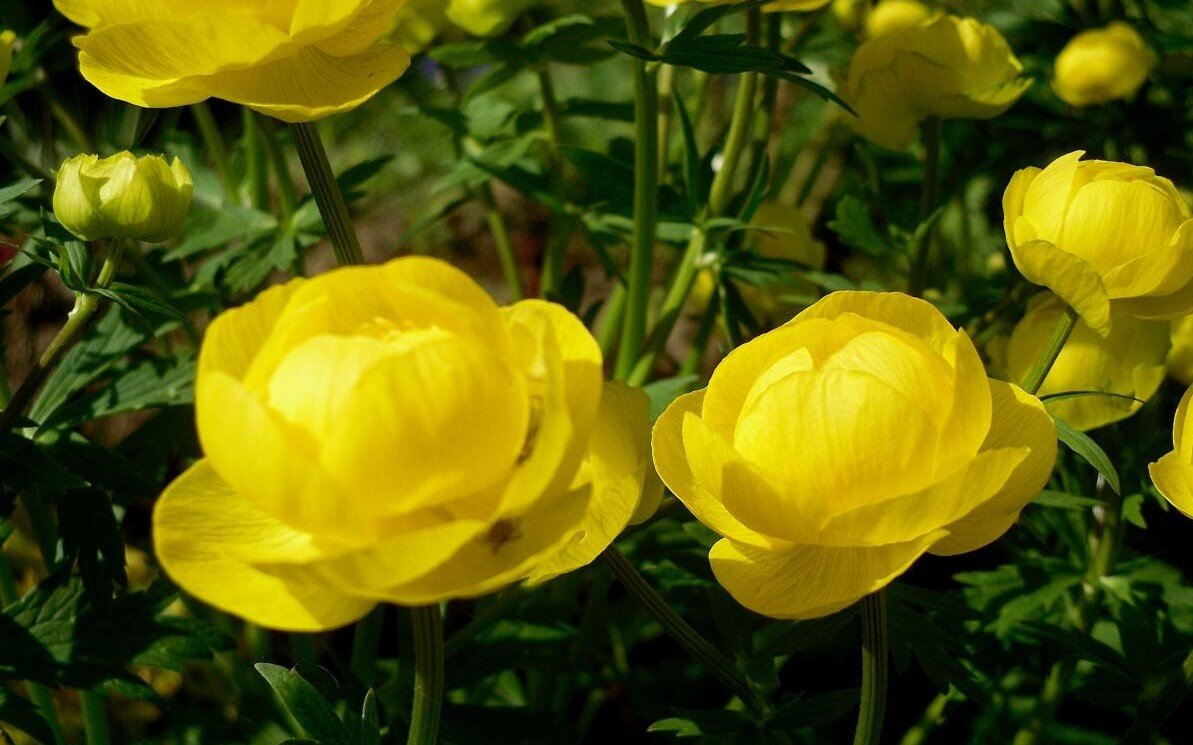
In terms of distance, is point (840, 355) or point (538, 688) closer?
point (840, 355)

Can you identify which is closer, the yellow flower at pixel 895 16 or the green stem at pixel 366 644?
the green stem at pixel 366 644

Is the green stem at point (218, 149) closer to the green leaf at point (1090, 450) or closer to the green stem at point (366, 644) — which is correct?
the green stem at point (366, 644)

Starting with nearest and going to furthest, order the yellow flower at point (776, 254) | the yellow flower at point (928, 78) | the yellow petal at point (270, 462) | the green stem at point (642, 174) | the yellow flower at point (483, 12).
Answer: the yellow petal at point (270, 462), the green stem at point (642, 174), the yellow flower at point (928, 78), the yellow flower at point (483, 12), the yellow flower at point (776, 254)

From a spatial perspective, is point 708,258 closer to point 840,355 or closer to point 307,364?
point 840,355

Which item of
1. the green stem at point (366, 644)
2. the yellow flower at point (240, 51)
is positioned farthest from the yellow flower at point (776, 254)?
the yellow flower at point (240, 51)

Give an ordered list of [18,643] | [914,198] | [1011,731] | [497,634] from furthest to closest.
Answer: [914,198] < [1011,731] < [497,634] < [18,643]

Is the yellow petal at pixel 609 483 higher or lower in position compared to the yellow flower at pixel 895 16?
higher

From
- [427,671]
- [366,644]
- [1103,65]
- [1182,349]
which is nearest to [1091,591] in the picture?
[1182,349]

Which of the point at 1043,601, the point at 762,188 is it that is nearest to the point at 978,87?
the point at 762,188
